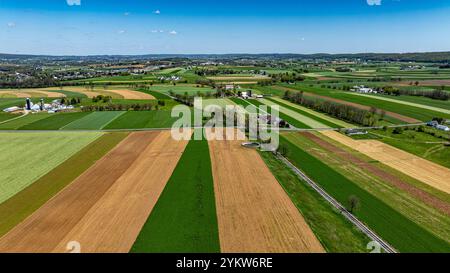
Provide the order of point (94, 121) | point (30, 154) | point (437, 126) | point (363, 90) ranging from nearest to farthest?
point (30, 154) < point (437, 126) < point (94, 121) < point (363, 90)

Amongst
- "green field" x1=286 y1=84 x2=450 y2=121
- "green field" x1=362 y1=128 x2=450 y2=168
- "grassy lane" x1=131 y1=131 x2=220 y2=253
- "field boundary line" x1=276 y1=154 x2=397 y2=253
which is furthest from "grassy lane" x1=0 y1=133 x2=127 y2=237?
"green field" x1=286 y1=84 x2=450 y2=121

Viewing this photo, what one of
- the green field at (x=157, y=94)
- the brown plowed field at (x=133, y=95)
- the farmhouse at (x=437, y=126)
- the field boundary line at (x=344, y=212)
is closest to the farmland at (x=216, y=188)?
the field boundary line at (x=344, y=212)

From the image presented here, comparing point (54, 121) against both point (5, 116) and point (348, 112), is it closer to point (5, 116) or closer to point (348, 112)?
point (5, 116)

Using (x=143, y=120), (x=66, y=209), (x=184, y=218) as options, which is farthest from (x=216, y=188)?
(x=143, y=120)

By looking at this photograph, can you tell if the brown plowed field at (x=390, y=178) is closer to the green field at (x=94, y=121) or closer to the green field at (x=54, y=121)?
the green field at (x=94, y=121)

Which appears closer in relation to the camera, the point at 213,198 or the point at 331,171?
the point at 213,198
